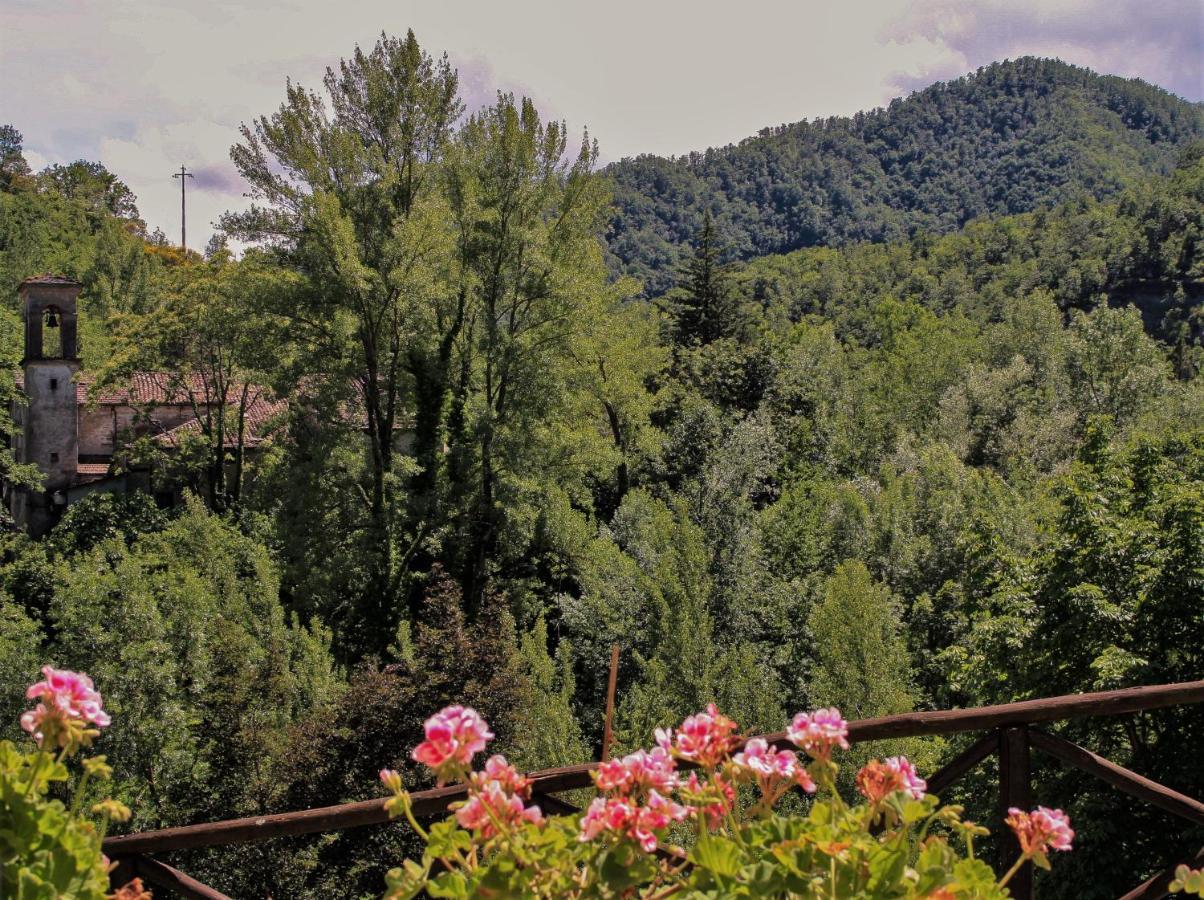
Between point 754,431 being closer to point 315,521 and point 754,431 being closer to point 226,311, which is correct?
point 315,521

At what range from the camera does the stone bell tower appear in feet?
81.7

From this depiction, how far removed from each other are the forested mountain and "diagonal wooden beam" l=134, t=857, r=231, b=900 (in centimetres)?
12871

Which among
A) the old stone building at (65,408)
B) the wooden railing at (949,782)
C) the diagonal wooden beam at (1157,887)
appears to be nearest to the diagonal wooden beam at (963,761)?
the wooden railing at (949,782)

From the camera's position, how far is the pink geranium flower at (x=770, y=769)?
1.44 metres

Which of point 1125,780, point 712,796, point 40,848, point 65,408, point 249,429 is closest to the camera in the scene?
point 40,848

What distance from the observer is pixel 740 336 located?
1347 inches

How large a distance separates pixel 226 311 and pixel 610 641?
9.97 metres

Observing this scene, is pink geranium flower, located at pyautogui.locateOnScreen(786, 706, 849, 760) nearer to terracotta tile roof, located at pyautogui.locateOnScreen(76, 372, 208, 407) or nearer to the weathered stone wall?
terracotta tile roof, located at pyautogui.locateOnScreen(76, 372, 208, 407)

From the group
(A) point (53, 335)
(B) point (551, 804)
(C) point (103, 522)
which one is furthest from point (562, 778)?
(A) point (53, 335)

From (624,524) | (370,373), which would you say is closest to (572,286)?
(370,373)

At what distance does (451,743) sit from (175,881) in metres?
0.90

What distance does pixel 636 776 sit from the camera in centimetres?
138

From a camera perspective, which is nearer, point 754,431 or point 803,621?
point 803,621

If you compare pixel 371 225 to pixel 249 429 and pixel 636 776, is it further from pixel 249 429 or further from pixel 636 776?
pixel 636 776
